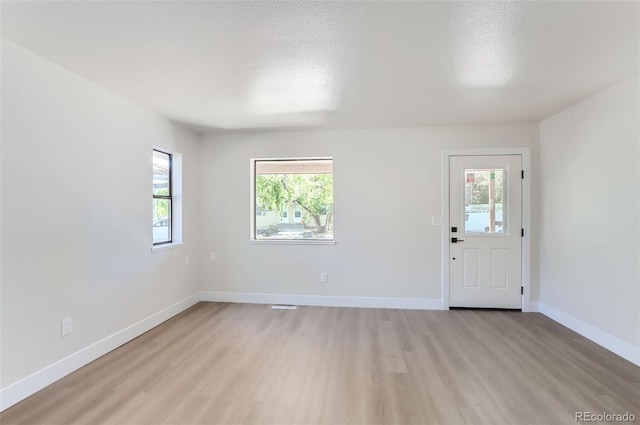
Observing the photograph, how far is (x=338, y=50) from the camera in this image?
2002mm

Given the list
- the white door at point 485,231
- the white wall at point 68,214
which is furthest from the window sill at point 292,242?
the white door at point 485,231

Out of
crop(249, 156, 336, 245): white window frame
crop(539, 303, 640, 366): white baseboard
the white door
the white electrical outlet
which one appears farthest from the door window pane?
the white electrical outlet

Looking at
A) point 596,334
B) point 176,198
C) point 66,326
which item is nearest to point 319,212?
point 176,198

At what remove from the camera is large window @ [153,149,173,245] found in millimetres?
3574

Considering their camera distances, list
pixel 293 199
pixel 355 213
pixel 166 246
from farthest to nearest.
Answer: pixel 293 199
pixel 355 213
pixel 166 246

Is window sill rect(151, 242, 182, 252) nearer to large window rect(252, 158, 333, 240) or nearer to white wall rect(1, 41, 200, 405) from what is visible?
white wall rect(1, 41, 200, 405)

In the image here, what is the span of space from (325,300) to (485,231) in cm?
234

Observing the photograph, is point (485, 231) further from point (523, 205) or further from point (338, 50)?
point (338, 50)

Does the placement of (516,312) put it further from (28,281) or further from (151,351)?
(28,281)

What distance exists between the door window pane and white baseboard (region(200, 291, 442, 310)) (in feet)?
3.80

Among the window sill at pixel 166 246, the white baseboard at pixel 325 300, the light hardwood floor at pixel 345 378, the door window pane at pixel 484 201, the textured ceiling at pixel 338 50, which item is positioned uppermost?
the textured ceiling at pixel 338 50

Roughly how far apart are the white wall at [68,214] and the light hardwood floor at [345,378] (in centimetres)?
36

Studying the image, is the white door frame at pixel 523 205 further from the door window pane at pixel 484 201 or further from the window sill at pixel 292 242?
the window sill at pixel 292 242

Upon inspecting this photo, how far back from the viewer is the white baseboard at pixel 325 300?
396 cm
